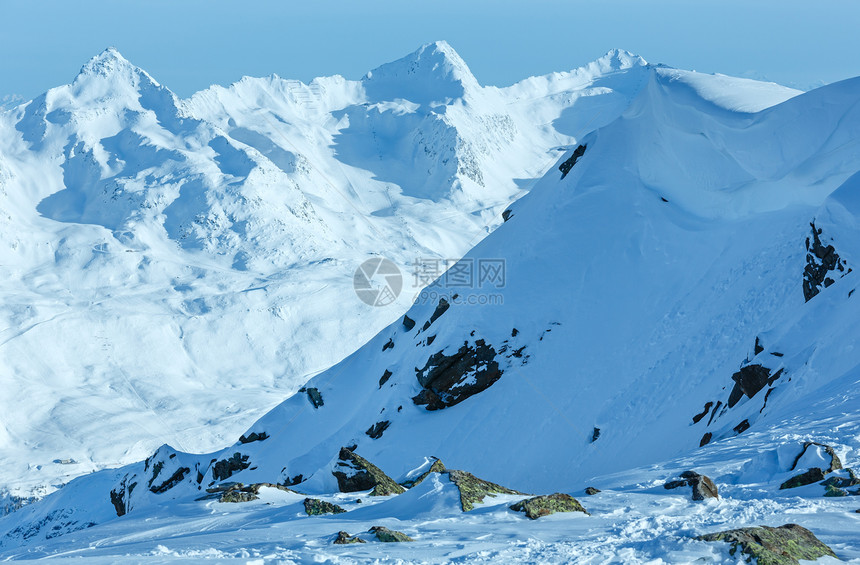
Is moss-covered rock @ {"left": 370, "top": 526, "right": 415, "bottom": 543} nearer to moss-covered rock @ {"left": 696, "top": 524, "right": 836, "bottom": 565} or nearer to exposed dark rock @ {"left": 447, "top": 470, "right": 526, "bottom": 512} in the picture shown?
exposed dark rock @ {"left": 447, "top": 470, "right": 526, "bottom": 512}

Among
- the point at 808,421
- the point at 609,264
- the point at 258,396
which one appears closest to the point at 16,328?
the point at 258,396

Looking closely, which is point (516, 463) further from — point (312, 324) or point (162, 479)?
point (312, 324)

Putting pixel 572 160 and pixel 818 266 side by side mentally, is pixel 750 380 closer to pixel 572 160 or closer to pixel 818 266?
pixel 818 266

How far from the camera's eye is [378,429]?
45438 millimetres

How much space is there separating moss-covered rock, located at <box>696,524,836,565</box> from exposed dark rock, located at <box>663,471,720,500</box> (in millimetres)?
3189

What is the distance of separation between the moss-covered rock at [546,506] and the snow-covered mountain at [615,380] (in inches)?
12.6

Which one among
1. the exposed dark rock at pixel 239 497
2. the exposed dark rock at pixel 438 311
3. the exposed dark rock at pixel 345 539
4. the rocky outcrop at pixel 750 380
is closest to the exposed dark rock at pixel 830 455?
the exposed dark rock at pixel 345 539

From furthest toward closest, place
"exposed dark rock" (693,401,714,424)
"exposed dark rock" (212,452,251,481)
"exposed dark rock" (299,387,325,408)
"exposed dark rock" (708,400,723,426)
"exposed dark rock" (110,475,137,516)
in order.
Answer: "exposed dark rock" (110,475,137,516), "exposed dark rock" (299,387,325,408), "exposed dark rock" (212,452,251,481), "exposed dark rock" (693,401,714,424), "exposed dark rock" (708,400,723,426)

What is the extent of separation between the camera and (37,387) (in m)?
150

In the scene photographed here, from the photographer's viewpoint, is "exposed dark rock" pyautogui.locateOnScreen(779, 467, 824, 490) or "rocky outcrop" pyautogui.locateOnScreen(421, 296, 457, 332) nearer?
"exposed dark rock" pyautogui.locateOnScreen(779, 467, 824, 490)

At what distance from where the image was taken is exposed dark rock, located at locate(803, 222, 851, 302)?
31.3 metres

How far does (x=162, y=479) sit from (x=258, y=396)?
3889 inches

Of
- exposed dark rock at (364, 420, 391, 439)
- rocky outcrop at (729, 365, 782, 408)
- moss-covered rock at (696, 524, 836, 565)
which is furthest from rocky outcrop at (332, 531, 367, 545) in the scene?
exposed dark rock at (364, 420, 391, 439)

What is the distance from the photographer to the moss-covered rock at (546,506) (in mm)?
15000
